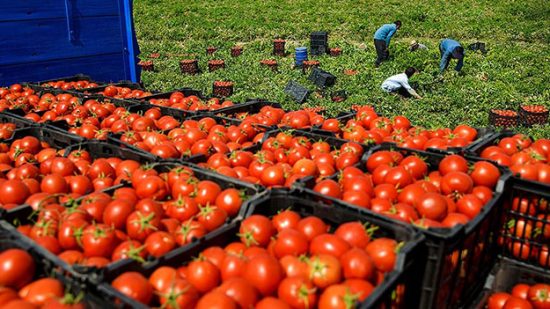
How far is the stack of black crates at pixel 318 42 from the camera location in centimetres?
1745

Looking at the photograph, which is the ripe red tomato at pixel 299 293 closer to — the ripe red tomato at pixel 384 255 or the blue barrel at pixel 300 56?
the ripe red tomato at pixel 384 255

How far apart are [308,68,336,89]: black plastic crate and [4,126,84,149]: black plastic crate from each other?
28.7 feet

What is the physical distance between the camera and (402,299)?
241 cm

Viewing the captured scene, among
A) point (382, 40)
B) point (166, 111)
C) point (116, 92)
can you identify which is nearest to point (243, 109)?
point (166, 111)

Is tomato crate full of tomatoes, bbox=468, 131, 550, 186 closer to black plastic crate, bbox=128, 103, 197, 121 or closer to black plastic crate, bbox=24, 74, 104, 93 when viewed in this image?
black plastic crate, bbox=128, 103, 197, 121

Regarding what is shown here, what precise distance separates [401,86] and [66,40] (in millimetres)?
7753

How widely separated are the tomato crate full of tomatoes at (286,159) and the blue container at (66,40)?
560cm

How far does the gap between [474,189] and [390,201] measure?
62 centimetres

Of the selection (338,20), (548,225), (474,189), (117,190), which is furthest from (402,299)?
(338,20)

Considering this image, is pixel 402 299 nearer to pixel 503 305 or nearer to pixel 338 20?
pixel 503 305

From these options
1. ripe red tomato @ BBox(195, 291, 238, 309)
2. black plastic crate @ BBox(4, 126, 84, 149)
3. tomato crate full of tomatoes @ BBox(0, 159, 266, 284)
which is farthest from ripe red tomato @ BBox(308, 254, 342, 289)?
black plastic crate @ BBox(4, 126, 84, 149)

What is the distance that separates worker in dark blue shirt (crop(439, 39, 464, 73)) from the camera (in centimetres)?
1352

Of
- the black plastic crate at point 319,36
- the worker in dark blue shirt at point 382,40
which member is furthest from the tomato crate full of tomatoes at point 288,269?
the black plastic crate at point 319,36

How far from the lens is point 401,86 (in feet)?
38.7
